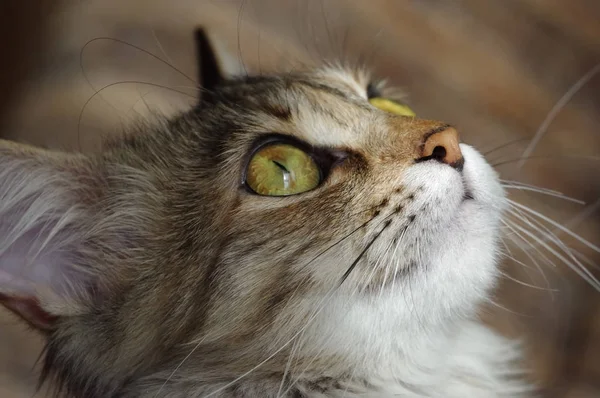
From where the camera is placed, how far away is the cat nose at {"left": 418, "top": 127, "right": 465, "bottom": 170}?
928mm

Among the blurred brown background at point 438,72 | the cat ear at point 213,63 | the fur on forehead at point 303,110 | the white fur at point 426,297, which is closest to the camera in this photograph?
the white fur at point 426,297

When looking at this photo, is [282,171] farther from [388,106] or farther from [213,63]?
[213,63]

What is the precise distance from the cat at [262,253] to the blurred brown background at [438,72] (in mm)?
640

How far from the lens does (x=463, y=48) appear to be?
6.70ft

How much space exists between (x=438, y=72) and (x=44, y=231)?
56.2 inches

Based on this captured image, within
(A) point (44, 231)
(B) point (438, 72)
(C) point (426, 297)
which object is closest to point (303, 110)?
(C) point (426, 297)

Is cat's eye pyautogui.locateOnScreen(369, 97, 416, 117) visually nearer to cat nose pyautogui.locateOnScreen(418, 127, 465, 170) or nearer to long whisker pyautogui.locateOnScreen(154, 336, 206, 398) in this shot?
cat nose pyautogui.locateOnScreen(418, 127, 465, 170)

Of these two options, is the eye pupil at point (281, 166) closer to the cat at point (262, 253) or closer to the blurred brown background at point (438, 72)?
the cat at point (262, 253)

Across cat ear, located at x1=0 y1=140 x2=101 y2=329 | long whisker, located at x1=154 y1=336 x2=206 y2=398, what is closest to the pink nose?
long whisker, located at x1=154 y1=336 x2=206 y2=398

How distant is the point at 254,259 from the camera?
0.94m

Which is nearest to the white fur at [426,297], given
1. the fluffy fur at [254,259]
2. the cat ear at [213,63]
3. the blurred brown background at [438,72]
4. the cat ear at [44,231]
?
the fluffy fur at [254,259]

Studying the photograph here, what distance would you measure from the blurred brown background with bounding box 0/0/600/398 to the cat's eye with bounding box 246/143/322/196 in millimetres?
754

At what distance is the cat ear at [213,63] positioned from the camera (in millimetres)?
1432

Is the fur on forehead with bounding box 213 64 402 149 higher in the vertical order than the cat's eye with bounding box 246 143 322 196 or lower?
higher
